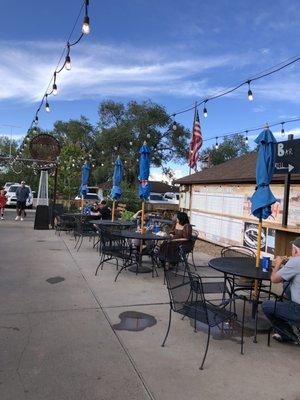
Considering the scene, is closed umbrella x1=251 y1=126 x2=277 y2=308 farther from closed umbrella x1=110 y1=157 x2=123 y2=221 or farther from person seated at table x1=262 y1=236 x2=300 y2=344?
closed umbrella x1=110 y1=157 x2=123 y2=221

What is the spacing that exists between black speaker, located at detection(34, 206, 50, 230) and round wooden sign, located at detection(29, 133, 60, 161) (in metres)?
3.52

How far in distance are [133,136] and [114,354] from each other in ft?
119

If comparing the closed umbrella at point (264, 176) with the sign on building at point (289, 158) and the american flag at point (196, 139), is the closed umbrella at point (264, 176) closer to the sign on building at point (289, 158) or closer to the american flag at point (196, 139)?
the sign on building at point (289, 158)

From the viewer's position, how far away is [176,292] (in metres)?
4.86

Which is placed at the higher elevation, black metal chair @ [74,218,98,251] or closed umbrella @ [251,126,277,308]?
closed umbrella @ [251,126,277,308]

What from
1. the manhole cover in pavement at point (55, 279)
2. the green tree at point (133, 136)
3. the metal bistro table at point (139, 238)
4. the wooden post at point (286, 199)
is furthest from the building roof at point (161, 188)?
the manhole cover in pavement at point (55, 279)

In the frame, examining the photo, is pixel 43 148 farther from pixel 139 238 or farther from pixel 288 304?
pixel 288 304

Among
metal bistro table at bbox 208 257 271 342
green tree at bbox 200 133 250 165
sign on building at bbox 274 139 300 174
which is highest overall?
green tree at bbox 200 133 250 165

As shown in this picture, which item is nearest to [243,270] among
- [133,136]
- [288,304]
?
[288,304]

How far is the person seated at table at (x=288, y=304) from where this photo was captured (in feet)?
13.9

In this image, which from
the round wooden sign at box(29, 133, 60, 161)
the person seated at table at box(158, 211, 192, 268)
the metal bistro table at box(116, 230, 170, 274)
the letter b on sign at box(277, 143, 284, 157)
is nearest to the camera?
the person seated at table at box(158, 211, 192, 268)

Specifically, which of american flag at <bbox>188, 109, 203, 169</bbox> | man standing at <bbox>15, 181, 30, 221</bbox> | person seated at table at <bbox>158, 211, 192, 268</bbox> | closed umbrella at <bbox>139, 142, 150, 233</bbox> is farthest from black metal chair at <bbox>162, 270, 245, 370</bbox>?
man standing at <bbox>15, 181, 30, 221</bbox>

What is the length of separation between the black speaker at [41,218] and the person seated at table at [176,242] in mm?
8152

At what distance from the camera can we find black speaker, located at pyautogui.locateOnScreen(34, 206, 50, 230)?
49.9 feet
